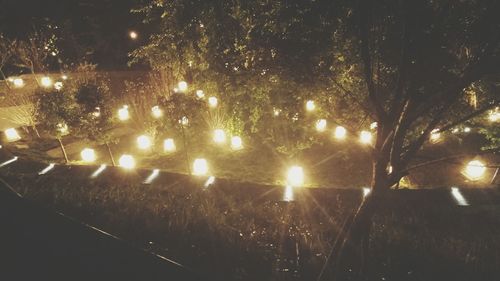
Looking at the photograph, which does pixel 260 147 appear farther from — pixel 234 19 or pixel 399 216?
pixel 234 19

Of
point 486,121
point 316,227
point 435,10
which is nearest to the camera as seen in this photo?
point 435,10

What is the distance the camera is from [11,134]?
1206 cm

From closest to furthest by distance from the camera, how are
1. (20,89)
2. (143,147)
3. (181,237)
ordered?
(181,237)
(143,147)
(20,89)

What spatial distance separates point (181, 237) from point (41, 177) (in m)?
4.89

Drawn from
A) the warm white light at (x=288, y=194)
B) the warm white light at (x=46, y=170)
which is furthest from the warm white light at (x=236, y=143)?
the warm white light at (x=46, y=170)

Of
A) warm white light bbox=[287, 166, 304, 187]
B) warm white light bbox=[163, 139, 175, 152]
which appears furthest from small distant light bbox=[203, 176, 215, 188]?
warm white light bbox=[163, 139, 175, 152]

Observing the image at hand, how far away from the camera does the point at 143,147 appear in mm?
11438

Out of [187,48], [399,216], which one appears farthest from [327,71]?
[399,216]

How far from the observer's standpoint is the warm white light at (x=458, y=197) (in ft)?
22.8

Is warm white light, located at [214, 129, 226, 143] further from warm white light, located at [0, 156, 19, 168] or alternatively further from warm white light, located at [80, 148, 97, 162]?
warm white light, located at [0, 156, 19, 168]

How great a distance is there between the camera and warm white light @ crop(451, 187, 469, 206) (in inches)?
274

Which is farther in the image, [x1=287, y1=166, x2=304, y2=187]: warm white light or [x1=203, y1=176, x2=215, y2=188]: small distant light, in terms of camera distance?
[x1=287, y1=166, x2=304, y2=187]: warm white light

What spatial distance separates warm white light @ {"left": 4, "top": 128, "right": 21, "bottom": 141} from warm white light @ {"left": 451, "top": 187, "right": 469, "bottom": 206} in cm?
1285

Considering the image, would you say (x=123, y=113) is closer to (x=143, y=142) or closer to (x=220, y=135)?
(x=143, y=142)
